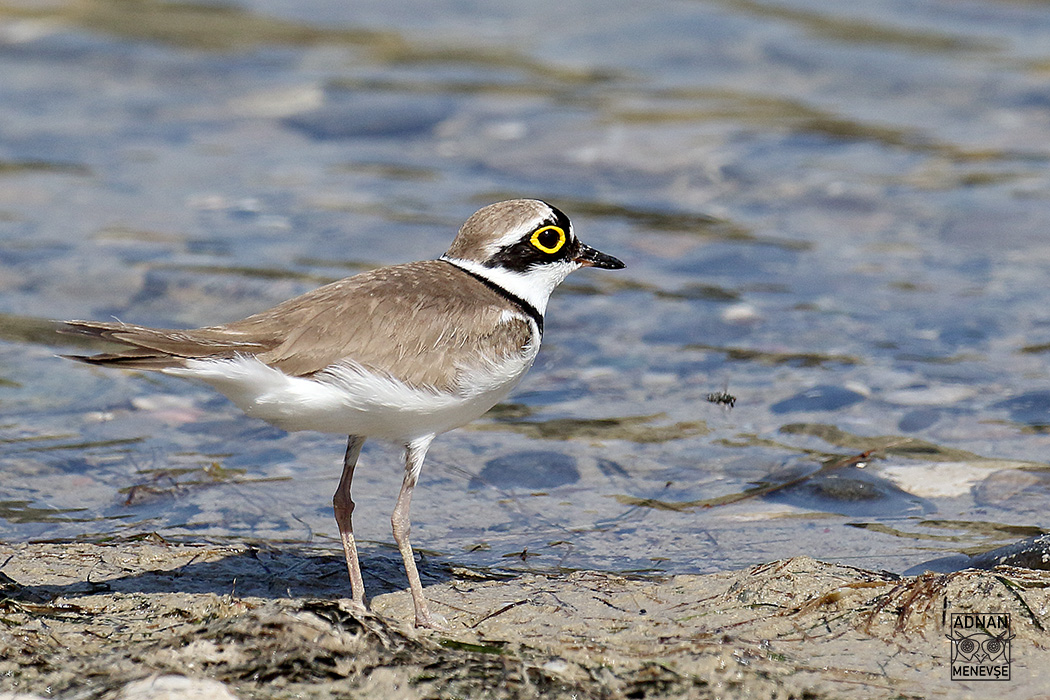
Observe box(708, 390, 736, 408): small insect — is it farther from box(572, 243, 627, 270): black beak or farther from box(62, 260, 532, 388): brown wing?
box(62, 260, 532, 388): brown wing

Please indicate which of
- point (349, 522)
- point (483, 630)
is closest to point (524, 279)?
point (349, 522)

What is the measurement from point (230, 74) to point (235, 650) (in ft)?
33.8

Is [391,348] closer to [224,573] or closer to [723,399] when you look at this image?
[224,573]

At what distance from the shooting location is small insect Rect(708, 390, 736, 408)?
7.14m

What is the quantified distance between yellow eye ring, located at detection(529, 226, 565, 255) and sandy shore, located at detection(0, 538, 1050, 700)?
1346 millimetres

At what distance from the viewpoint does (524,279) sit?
212 inches

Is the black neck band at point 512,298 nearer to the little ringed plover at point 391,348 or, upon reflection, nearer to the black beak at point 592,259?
the little ringed plover at point 391,348

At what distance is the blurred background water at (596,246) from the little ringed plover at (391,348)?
86cm

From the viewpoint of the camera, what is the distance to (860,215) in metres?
10.2

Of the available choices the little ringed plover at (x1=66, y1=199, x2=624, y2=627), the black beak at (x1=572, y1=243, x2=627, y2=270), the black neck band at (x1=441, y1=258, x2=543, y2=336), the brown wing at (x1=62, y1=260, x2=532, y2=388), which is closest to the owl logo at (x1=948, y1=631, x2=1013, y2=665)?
the little ringed plover at (x1=66, y1=199, x2=624, y2=627)

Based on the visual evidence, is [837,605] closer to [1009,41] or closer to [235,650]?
[235,650]

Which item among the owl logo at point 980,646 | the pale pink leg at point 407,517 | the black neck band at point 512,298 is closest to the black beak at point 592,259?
the black neck band at point 512,298

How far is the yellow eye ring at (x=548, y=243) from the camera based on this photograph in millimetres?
5375

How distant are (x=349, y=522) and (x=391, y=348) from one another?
810 millimetres
